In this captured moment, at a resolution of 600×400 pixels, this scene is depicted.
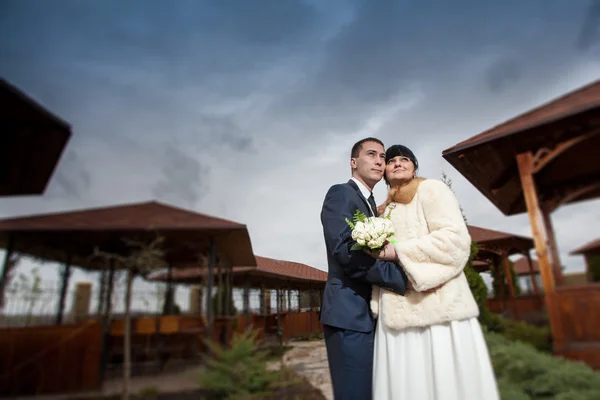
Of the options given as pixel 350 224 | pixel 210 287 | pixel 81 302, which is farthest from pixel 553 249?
pixel 81 302

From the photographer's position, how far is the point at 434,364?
2.00m

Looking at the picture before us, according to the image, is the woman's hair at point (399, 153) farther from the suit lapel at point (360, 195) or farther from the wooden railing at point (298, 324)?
the wooden railing at point (298, 324)

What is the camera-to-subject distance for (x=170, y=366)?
2191 millimetres

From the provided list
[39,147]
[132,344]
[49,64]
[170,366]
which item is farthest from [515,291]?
[49,64]

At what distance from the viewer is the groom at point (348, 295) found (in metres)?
2.05

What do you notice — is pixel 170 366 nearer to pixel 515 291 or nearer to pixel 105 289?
pixel 105 289

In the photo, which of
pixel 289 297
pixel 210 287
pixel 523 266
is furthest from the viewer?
pixel 289 297

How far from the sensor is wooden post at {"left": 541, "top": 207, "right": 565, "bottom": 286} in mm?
2721

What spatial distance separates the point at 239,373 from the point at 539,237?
9.32ft

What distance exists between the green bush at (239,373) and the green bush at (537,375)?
185cm

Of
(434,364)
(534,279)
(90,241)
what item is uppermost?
(90,241)

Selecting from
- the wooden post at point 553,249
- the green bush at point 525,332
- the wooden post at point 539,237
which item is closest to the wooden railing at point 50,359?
the green bush at point 525,332

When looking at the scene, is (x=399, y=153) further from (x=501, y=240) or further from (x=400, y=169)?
(x=501, y=240)

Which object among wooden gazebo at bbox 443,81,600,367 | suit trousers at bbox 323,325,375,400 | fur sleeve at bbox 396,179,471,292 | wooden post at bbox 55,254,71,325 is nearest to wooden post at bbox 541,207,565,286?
wooden gazebo at bbox 443,81,600,367
